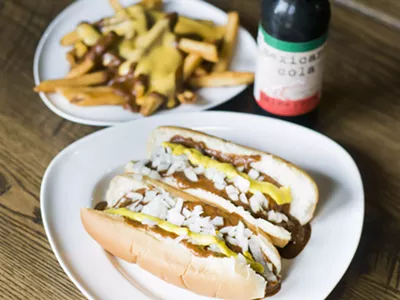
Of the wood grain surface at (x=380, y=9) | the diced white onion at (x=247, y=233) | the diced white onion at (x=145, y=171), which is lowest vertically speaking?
the wood grain surface at (x=380, y=9)

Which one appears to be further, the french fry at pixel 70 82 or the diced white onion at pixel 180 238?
the french fry at pixel 70 82

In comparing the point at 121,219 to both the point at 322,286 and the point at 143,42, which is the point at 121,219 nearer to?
the point at 322,286

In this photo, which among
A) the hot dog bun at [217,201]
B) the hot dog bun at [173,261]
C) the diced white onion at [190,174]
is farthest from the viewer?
the diced white onion at [190,174]

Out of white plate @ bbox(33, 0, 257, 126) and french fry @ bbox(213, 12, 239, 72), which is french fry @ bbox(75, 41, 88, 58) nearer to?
white plate @ bbox(33, 0, 257, 126)

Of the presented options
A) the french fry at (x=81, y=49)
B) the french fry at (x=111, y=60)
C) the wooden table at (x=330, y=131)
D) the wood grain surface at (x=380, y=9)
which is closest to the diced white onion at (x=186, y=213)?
the wooden table at (x=330, y=131)

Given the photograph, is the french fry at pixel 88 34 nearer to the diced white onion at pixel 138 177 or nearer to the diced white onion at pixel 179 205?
the diced white onion at pixel 138 177

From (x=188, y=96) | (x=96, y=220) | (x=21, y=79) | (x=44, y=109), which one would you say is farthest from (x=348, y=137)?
(x=21, y=79)

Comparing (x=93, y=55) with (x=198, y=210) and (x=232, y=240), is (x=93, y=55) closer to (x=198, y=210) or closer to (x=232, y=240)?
(x=198, y=210)
